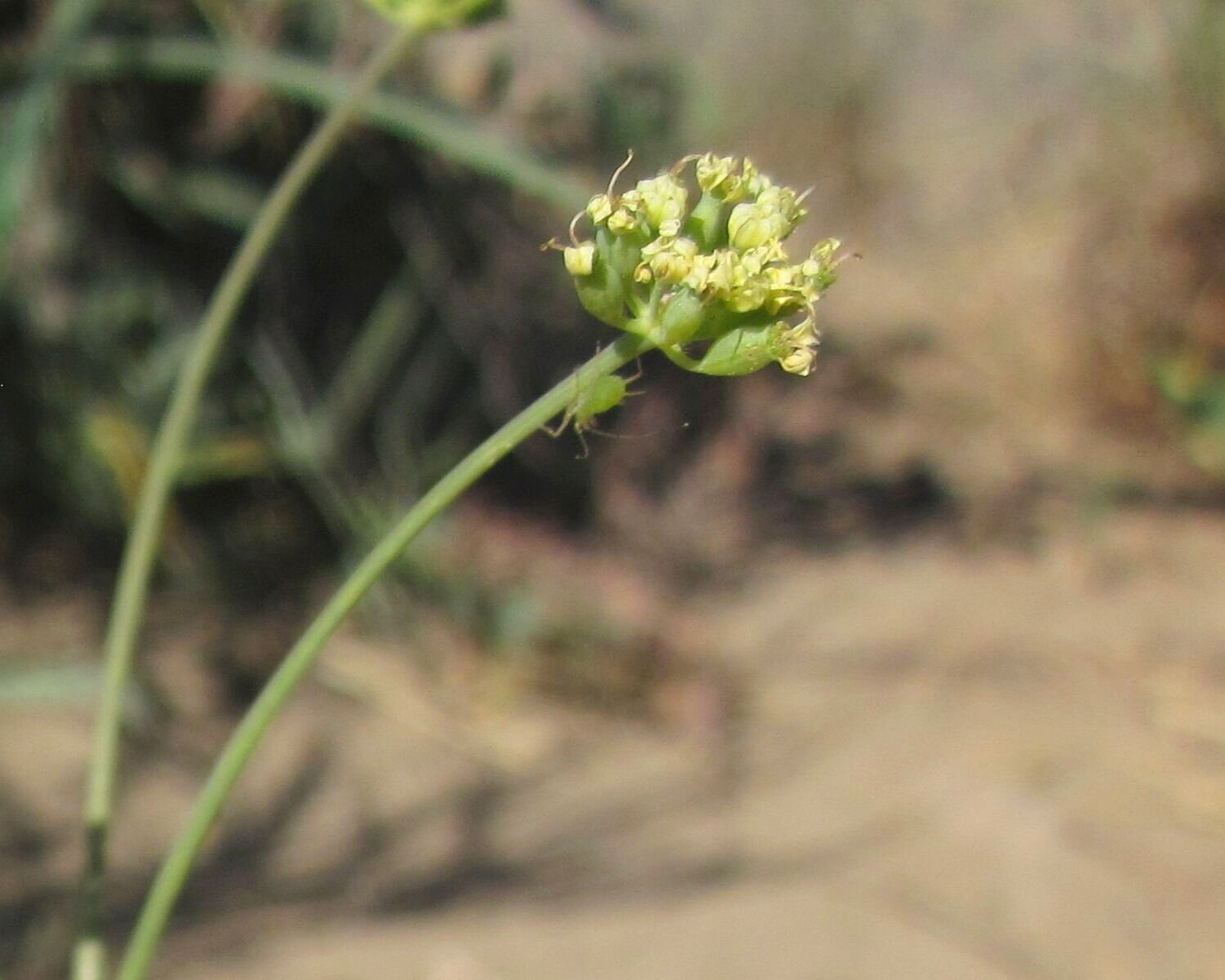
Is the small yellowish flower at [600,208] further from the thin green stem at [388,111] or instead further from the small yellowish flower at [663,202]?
the thin green stem at [388,111]

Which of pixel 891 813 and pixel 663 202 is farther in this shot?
pixel 891 813

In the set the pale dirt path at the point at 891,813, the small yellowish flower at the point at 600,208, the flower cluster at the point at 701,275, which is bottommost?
the flower cluster at the point at 701,275

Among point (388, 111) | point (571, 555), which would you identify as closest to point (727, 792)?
point (571, 555)

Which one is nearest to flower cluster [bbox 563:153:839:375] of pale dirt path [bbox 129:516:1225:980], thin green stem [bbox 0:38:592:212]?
thin green stem [bbox 0:38:592:212]

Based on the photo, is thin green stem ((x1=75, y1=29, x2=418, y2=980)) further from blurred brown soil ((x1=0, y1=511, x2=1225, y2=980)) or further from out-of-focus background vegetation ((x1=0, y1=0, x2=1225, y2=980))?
blurred brown soil ((x1=0, y1=511, x2=1225, y2=980))

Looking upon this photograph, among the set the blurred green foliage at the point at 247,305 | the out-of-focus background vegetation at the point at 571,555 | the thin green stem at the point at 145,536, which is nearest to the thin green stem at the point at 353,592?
the thin green stem at the point at 145,536

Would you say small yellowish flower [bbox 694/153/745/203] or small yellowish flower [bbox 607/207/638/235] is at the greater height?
small yellowish flower [bbox 694/153/745/203]

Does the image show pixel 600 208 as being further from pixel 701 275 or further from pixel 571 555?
pixel 571 555
